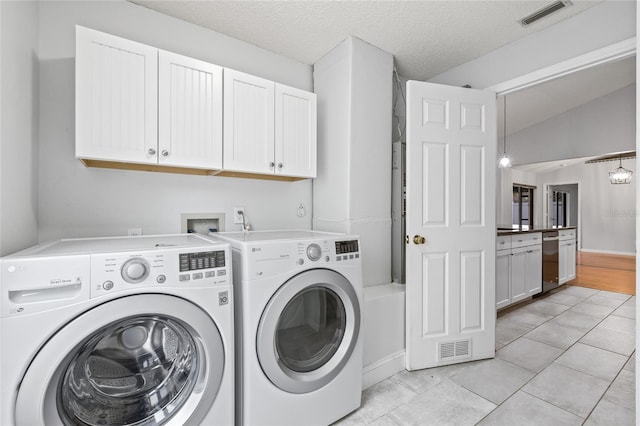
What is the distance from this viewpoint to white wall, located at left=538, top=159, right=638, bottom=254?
7.41 meters

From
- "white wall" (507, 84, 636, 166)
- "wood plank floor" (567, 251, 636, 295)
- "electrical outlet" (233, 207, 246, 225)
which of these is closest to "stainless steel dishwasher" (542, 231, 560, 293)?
"wood plank floor" (567, 251, 636, 295)

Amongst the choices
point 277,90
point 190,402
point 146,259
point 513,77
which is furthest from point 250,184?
point 513,77

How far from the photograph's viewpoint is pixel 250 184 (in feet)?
7.41

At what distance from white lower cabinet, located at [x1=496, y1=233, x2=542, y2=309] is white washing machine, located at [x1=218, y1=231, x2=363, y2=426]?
7.60ft

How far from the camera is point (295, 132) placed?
2.07m

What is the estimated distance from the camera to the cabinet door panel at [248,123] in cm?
181

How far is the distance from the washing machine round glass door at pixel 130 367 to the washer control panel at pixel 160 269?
0.06 metres

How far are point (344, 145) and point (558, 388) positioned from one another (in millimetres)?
2232

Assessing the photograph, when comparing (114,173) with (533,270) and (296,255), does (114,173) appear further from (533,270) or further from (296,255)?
(533,270)

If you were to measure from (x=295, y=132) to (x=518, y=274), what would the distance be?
3.17 metres

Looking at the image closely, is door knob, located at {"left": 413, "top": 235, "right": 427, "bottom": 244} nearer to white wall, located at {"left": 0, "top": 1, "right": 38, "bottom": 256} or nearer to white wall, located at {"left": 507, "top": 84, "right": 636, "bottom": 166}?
white wall, located at {"left": 0, "top": 1, "right": 38, "bottom": 256}

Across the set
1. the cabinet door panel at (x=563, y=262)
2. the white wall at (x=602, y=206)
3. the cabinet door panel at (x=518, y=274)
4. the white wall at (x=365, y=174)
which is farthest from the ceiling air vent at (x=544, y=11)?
the white wall at (x=602, y=206)

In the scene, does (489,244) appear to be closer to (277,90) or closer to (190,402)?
(277,90)

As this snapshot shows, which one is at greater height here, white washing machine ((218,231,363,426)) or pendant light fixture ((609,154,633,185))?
pendant light fixture ((609,154,633,185))
